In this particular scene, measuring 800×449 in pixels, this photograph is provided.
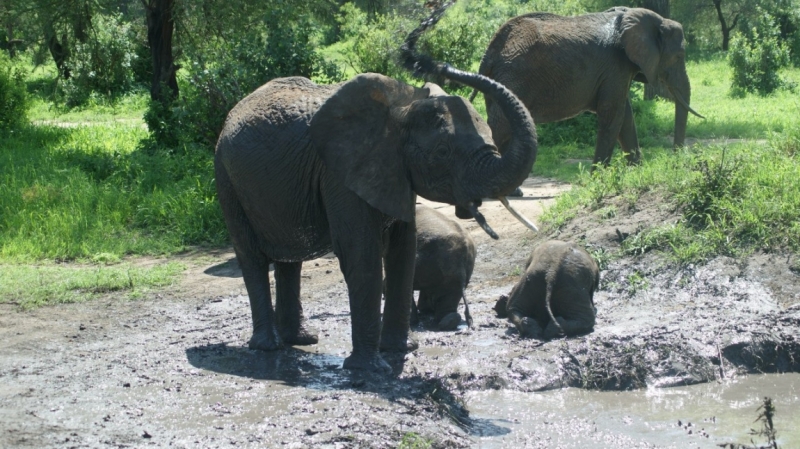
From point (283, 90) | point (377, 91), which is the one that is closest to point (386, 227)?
point (377, 91)

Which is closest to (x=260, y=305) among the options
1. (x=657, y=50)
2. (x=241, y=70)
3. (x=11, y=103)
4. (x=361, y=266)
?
(x=361, y=266)

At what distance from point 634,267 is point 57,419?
5470mm

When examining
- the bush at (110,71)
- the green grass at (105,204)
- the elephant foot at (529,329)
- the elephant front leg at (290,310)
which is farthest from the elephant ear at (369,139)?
the bush at (110,71)

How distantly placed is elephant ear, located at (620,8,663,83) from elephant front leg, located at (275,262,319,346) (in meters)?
6.78

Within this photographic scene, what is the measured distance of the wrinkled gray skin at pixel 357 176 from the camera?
20.0 ft

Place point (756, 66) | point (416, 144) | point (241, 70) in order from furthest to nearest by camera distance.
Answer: point (756, 66) < point (241, 70) < point (416, 144)

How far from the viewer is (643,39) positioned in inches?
502

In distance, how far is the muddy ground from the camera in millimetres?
5684

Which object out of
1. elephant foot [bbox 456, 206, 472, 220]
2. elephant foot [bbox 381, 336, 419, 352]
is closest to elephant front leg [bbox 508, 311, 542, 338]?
elephant foot [bbox 381, 336, 419, 352]

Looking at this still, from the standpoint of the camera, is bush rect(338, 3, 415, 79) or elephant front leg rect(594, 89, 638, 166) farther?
bush rect(338, 3, 415, 79)

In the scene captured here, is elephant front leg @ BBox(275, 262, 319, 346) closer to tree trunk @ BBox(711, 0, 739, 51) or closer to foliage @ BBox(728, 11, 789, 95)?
foliage @ BBox(728, 11, 789, 95)

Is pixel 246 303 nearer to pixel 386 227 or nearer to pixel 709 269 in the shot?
pixel 386 227

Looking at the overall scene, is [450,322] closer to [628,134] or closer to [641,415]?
[641,415]

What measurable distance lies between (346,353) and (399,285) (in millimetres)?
837
